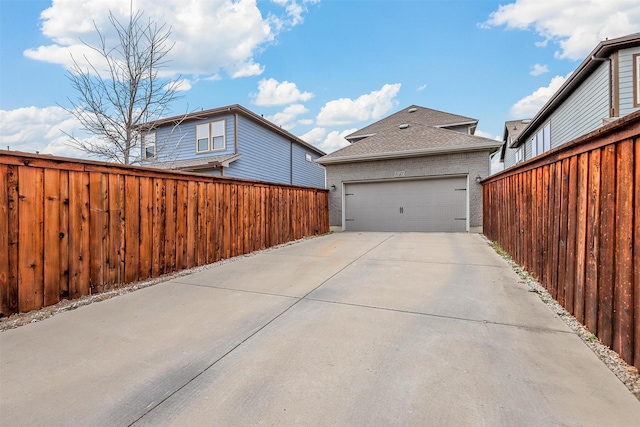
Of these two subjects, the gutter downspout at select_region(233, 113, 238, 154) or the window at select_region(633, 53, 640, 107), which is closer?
the window at select_region(633, 53, 640, 107)

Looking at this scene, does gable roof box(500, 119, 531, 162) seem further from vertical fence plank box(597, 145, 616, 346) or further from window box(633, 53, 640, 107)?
vertical fence plank box(597, 145, 616, 346)

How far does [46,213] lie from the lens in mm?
3119

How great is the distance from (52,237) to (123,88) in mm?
6046

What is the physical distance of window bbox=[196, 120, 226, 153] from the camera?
1196cm

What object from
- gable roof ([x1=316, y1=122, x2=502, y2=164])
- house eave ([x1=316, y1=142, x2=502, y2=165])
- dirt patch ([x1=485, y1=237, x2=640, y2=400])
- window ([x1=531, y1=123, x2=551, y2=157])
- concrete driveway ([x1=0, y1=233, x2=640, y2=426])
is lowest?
concrete driveway ([x1=0, y1=233, x2=640, y2=426])

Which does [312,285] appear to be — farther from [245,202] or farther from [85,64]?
[85,64]

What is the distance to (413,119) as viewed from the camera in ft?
54.9

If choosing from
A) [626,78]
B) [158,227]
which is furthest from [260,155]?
[626,78]

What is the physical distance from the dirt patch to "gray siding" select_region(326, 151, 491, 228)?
5875mm

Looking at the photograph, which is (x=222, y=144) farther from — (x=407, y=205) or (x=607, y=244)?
(x=607, y=244)

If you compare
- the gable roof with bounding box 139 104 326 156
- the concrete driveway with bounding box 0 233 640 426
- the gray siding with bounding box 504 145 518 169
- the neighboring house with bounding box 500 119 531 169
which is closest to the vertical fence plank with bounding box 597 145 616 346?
the concrete driveway with bounding box 0 233 640 426

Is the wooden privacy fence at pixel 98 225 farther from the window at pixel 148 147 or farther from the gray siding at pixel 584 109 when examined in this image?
the gray siding at pixel 584 109

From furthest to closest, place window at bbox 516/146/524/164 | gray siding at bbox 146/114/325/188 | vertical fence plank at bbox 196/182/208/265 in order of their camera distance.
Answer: window at bbox 516/146/524/164, gray siding at bbox 146/114/325/188, vertical fence plank at bbox 196/182/208/265

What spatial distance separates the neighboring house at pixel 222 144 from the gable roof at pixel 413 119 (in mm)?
4924
